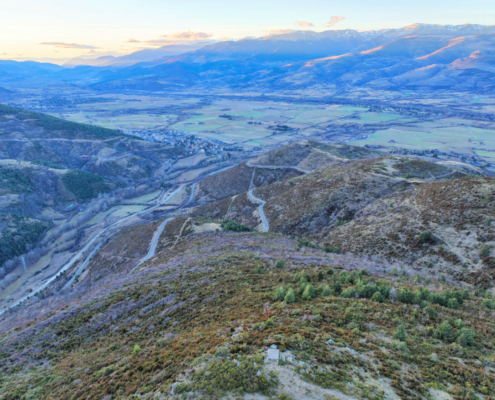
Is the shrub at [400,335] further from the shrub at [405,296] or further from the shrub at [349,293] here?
the shrub at [349,293]

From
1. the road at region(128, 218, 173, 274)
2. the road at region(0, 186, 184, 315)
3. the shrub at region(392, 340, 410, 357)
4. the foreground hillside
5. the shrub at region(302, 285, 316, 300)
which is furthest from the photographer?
the road at region(0, 186, 184, 315)

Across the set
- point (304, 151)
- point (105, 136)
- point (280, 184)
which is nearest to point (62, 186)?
point (105, 136)

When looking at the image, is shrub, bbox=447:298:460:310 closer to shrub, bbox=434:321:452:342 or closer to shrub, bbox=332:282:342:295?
shrub, bbox=434:321:452:342

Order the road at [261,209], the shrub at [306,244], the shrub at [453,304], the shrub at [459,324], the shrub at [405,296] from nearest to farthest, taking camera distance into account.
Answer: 1. the shrub at [459,324]
2. the shrub at [453,304]
3. the shrub at [405,296]
4. the shrub at [306,244]
5. the road at [261,209]

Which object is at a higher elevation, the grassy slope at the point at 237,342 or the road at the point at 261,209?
the grassy slope at the point at 237,342

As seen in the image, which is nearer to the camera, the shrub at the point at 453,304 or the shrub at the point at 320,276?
the shrub at the point at 453,304

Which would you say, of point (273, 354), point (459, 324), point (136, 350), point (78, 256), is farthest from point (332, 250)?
point (78, 256)

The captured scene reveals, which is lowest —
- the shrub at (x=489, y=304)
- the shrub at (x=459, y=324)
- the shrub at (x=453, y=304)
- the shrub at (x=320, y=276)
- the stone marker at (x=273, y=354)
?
the shrub at (x=320, y=276)

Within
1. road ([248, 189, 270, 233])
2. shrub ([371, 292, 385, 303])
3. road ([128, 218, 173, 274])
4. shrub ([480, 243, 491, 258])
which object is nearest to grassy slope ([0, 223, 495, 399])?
shrub ([371, 292, 385, 303])

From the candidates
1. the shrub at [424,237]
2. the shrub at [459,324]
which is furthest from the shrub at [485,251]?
the shrub at [459,324]
